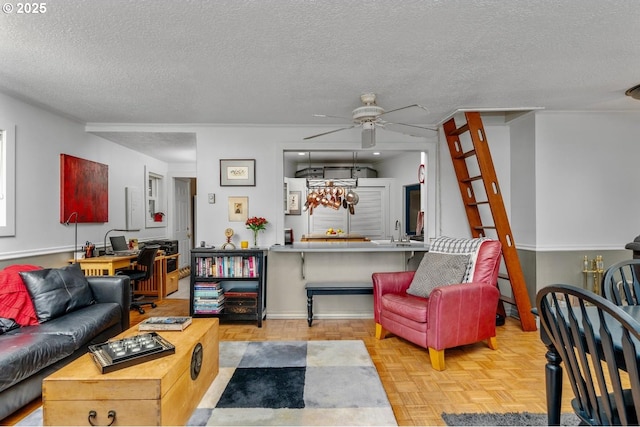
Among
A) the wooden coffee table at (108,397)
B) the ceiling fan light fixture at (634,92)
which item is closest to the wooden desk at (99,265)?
the wooden coffee table at (108,397)

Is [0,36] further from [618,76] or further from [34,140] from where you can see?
[618,76]

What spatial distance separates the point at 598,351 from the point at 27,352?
2854 mm

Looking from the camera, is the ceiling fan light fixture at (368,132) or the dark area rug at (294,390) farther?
the ceiling fan light fixture at (368,132)

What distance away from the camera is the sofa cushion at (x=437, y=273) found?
315 cm

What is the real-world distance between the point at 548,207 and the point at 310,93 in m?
2.92

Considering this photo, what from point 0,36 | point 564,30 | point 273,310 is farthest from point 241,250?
point 564,30

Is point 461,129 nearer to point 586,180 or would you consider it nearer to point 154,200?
point 586,180

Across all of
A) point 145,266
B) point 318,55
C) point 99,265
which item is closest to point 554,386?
point 318,55

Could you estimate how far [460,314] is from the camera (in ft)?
9.45

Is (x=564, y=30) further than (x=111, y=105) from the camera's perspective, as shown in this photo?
No

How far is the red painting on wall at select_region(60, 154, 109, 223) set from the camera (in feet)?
12.9

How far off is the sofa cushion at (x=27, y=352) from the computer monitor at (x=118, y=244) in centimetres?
222

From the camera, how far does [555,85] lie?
3055mm

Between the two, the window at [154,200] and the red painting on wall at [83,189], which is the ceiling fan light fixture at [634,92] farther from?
the window at [154,200]
